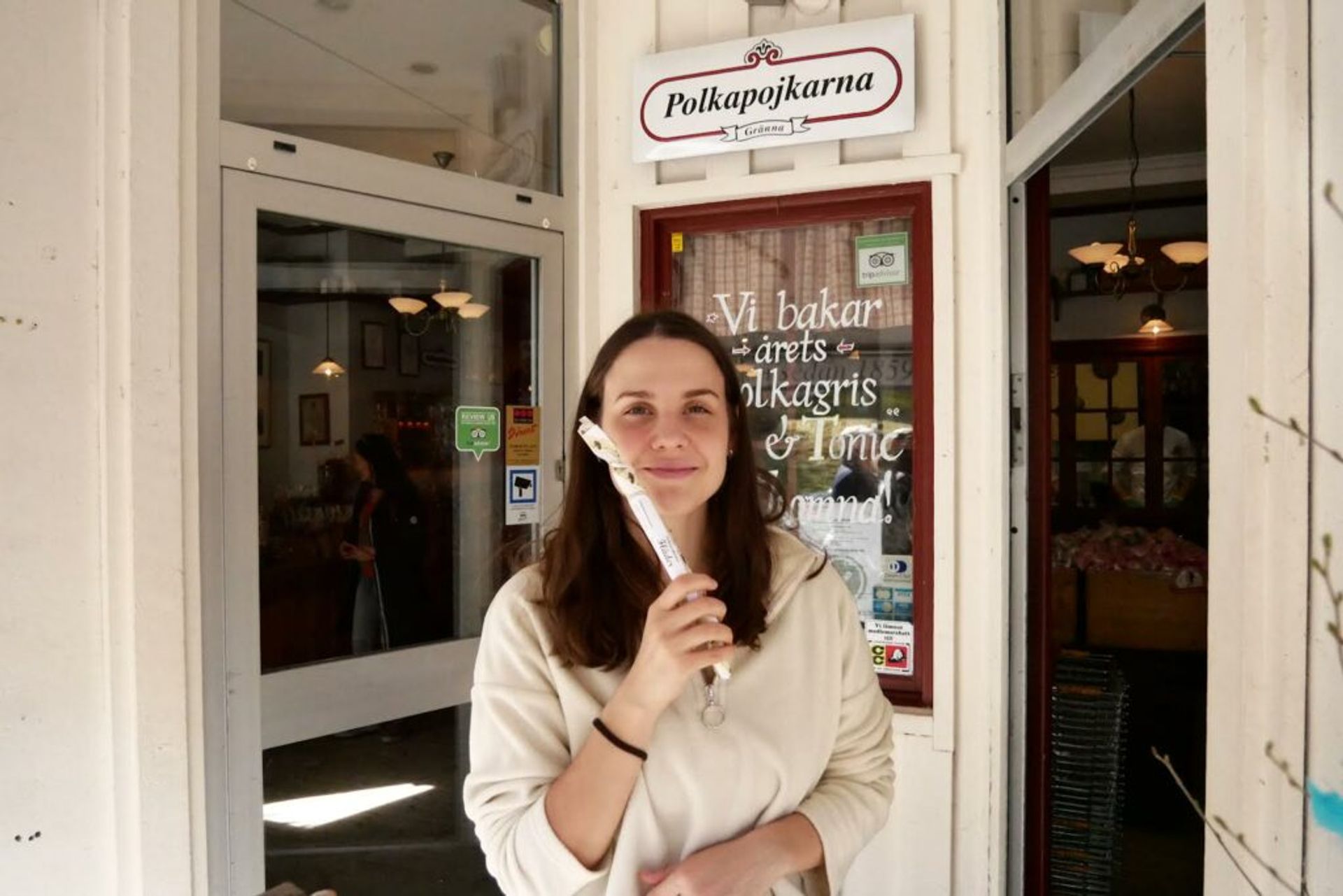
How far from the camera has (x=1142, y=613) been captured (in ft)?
16.8

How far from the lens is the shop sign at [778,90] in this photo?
118 inches

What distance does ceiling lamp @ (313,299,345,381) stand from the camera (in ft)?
9.27

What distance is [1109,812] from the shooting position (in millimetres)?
3000

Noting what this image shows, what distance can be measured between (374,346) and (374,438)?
0.98 feet

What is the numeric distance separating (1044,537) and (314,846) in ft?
8.25

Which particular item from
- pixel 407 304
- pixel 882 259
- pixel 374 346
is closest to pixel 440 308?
pixel 407 304

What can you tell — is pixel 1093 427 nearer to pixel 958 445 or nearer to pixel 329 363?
pixel 958 445

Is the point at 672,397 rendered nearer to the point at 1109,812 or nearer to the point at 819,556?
the point at 819,556

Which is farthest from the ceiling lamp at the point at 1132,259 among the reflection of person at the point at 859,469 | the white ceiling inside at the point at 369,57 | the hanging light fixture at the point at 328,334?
the hanging light fixture at the point at 328,334

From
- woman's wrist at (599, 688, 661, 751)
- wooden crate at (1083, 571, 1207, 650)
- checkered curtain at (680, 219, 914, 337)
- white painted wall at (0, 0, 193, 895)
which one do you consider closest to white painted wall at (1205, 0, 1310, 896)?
woman's wrist at (599, 688, 661, 751)

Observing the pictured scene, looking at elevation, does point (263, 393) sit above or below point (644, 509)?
above

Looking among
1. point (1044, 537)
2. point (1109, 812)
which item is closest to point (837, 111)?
point (1044, 537)

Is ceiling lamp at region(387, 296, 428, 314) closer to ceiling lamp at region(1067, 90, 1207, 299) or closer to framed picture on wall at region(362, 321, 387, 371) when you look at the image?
framed picture on wall at region(362, 321, 387, 371)

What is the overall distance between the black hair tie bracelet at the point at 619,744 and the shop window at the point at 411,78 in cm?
220
